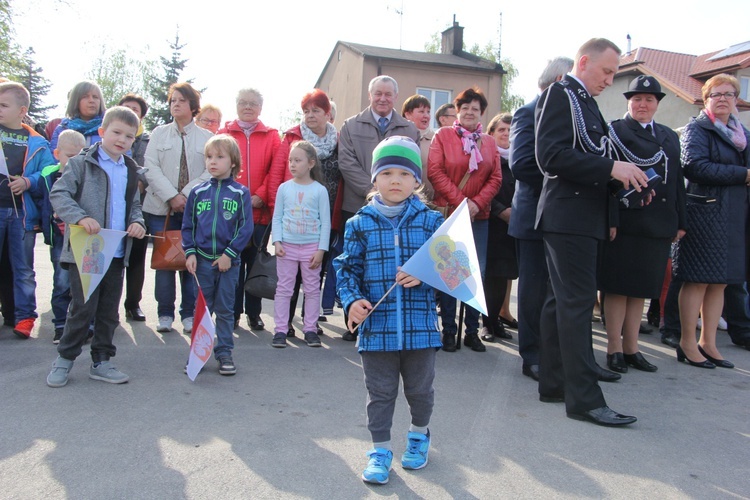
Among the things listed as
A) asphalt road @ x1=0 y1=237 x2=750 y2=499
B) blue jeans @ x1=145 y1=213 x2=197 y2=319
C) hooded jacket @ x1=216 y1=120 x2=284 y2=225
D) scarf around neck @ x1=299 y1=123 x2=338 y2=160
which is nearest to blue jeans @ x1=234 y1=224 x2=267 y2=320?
hooded jacket @ x1=216 y1=120 x2=284 y2=225

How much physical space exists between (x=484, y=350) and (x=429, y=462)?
2612 millimetres

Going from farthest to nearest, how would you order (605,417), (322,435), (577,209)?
1. (577,209)
2. (605,417)
3. (322,435)

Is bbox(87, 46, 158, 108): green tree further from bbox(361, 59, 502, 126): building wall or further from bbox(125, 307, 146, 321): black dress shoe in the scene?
bbox(125, 307, 146, 321): black dress shoe

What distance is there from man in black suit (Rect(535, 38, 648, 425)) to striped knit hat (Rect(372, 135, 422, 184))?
1179 millimetres

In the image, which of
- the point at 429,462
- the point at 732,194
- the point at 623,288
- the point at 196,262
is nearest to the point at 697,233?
the point at 732,194

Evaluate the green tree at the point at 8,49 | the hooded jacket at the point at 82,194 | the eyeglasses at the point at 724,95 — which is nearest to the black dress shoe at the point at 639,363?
the eyeglasses at the point at 724,95

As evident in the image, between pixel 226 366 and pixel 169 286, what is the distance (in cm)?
169

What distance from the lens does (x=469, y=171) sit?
236 inches

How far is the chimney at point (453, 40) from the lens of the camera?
1377 inches

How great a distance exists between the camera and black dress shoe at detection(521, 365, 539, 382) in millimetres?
4918

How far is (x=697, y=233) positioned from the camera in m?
5.79

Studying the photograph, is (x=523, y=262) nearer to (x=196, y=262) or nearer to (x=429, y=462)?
(x=429, y=462)

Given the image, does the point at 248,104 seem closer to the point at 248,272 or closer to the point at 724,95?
the point at 248,272

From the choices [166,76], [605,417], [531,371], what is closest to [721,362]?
[531,371]
